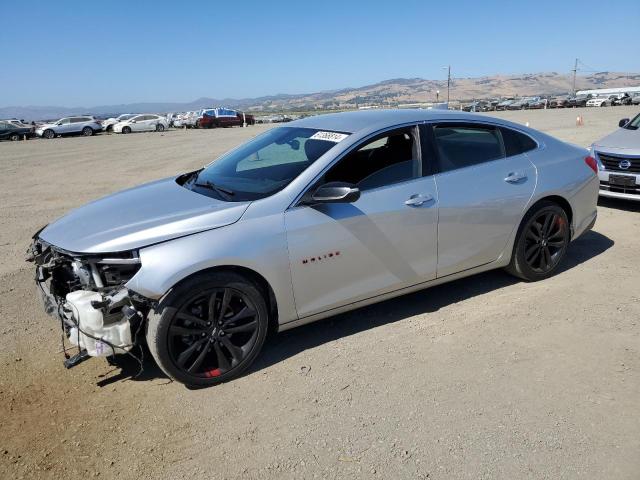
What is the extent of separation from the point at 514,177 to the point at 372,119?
4.48ft

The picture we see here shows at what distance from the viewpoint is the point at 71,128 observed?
3866 centimetres

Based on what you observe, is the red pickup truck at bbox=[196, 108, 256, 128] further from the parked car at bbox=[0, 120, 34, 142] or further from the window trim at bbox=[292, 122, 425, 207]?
the window trim at bbox=[292, 122, 425, 207]

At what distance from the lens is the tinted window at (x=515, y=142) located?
463cm

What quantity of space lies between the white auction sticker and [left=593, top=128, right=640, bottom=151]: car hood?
211 inches

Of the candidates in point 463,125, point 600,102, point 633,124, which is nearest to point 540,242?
point 463,125

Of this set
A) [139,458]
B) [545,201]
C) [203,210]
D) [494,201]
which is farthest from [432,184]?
[139,458]

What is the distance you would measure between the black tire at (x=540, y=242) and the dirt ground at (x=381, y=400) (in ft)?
0.58

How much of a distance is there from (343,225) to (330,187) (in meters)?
0.30

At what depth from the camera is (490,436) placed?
9.30ft

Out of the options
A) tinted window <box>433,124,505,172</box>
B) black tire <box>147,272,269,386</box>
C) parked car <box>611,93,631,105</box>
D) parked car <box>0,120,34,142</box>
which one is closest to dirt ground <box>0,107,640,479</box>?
black tire <box>147,272,269,386</box>

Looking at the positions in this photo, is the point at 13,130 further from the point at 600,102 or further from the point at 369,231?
the point at 600,102

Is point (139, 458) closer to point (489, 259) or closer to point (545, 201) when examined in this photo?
point (489, 259)

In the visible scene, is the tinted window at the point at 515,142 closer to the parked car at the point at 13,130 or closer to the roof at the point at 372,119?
the roof at the point at 372,119

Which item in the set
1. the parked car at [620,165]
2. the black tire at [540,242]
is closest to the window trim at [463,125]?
the black tire at [540,242]
